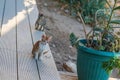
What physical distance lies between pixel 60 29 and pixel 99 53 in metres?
3.05

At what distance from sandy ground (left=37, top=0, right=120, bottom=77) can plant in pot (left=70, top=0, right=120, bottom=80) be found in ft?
3.31

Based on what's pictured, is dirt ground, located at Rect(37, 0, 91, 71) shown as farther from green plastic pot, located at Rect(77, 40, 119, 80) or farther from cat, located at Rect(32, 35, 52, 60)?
green plastic pot, located at Rect(77, 40, 119, 80)

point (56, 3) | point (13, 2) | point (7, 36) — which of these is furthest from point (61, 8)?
point (7, 36)

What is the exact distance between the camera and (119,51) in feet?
9.87

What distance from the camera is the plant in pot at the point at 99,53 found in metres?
2.86

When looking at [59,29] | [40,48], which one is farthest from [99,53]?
[59,29]

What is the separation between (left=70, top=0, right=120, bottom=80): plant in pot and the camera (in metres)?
2.86

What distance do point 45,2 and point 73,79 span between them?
4.03m

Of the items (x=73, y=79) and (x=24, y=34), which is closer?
(x=73, y=79)

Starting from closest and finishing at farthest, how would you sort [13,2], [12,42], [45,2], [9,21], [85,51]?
1. [85,51]
2. [12,42]
3. [9,21]
4. [13,2]
5. [45,2]

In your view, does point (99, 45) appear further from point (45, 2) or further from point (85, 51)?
point (45, 2)

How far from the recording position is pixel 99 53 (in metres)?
2.86

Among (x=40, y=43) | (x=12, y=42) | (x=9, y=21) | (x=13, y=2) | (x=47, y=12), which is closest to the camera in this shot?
(x=40, y=43)

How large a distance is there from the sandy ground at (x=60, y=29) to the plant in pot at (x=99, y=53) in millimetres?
1010
